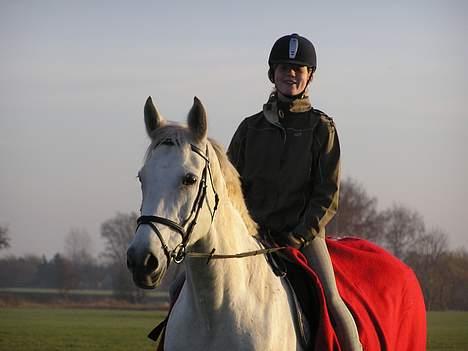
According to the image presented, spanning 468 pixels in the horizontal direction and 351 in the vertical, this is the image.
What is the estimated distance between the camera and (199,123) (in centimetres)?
543

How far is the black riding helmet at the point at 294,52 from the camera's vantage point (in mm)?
6848

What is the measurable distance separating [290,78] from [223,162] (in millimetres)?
1502

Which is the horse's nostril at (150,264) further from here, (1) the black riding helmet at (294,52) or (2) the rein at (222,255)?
(1) the black riding helmet at (294,52)

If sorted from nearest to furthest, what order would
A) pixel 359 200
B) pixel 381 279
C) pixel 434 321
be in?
pixel 381 279, pixel 434 321, pixel 359 200

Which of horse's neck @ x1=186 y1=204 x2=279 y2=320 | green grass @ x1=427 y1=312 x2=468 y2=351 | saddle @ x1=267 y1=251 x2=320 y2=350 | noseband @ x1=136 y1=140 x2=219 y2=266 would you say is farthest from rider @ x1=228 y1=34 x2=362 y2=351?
green grass @ x1=427 y1=312 x2=468 y2=351

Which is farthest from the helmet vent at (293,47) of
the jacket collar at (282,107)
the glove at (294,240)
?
the glove at (294,240)

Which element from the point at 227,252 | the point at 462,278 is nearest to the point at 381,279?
the point at 227,252

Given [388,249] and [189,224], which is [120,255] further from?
[189,224]

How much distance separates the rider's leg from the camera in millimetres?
6371

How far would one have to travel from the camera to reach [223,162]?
579cm

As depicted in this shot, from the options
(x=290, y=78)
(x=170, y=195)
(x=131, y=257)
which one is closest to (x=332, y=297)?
(x=290, y=78)

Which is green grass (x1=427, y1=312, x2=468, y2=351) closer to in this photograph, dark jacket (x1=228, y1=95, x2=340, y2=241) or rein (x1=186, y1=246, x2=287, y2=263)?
dark jacket (x1=228, y1=95, x2=340, y2=241)

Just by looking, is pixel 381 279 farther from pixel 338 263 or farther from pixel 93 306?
pixel 93 306

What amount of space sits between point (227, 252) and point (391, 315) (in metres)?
2.47
